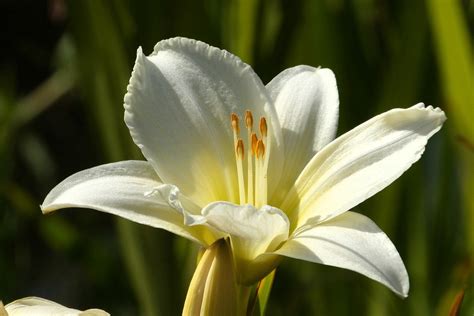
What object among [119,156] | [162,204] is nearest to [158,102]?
[162,204]

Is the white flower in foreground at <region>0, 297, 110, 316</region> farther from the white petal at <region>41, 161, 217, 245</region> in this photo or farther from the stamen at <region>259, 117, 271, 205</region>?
the stamen at <region>259, 117, 271, 205</region>

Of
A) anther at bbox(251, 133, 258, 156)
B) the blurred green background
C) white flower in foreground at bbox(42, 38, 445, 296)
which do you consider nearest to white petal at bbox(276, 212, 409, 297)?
white flower in foreground at bbox(42, 38, 445, 296)

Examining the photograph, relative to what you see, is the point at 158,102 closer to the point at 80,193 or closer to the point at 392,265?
the point at 80,193

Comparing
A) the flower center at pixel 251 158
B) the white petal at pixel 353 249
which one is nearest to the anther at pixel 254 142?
the flower center at pixel 251 158

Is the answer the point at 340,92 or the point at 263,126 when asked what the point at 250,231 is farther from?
the point at 340,92

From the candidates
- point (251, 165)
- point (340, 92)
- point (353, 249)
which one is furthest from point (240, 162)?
point (340, 92)

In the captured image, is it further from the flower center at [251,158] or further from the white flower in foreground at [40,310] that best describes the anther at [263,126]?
the white flower in foreground at [40,310]
